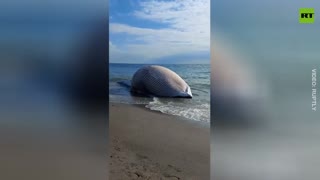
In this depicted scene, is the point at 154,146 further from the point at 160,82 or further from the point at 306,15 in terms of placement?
the point at 306,15

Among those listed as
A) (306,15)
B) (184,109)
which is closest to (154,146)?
(184,109)

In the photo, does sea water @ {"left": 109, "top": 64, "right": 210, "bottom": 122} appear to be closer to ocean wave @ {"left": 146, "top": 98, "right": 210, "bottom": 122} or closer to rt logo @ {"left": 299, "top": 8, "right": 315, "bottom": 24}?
ocean wave @ {"left": 146, "top": 98, "right": 210, "bottom": 122}

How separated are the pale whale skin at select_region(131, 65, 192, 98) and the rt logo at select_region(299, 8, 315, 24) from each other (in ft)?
2.34

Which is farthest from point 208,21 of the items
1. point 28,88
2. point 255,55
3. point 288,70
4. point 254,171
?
point 28,88

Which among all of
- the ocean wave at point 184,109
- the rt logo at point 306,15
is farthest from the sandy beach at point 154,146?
the rt logo at point 306,15

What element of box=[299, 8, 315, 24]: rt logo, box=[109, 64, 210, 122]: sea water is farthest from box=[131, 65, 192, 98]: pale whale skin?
box=[299, 8, 315, 24]: rt logo

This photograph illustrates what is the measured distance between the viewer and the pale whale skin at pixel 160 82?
1533mm

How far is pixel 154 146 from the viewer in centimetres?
154

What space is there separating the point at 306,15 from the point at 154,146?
1.09m

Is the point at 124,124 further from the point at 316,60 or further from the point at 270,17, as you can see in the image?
the point at 316,60

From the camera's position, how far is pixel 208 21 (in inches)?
59.3

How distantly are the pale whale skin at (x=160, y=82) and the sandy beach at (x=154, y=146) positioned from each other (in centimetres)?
12

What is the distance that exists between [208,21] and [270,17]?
0.34 meters

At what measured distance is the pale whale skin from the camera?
1533 millimetres
